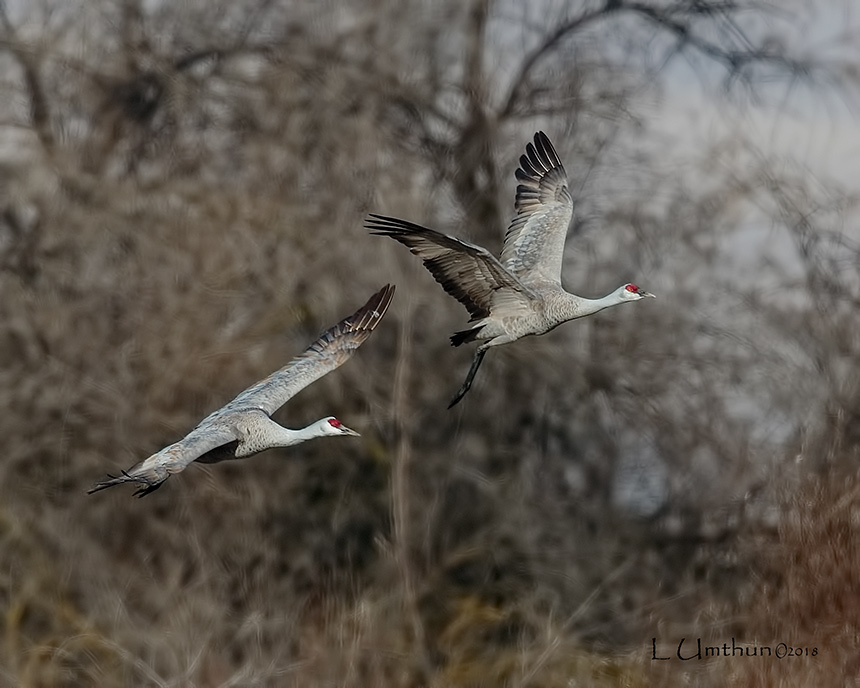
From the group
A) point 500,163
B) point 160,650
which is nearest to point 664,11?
point 500,163

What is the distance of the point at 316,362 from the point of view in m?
11.6

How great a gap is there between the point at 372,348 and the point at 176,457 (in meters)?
7.27

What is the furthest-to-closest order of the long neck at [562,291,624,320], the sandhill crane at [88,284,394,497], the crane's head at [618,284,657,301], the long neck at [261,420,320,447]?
the crane's head at [618,284,657,301]
the long neck at [562,291,624,320]
the long neck at [261,420,320,447]
the sandhill crane at [88,284,394,497]

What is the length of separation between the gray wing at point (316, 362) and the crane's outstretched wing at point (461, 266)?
831 millimetres

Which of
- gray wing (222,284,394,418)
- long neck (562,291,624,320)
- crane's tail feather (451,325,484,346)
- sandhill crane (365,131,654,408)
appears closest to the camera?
sandhill crane (365,131,654,408)

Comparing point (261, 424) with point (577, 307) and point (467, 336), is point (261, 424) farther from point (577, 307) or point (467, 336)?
point (577, 307)

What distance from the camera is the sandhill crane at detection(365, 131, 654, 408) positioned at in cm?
1041

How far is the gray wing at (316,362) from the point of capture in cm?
1122

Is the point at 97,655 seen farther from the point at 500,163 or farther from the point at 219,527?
the point at 500,163

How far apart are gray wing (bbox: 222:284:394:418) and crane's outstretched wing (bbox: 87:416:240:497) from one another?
52 centimetres

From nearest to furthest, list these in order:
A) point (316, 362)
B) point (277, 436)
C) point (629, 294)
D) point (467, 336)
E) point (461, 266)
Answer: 1. point (277, 436)
2. point (461, 266)
3. point (467, 336)
4. point (629, 294)
5. point (316, 362)

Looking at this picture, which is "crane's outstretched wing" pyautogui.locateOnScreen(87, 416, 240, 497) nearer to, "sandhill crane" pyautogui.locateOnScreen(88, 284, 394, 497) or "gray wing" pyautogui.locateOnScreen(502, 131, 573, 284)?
"sandhill crane" pyautogui.locateOnScreen(88, 284, 394, 497)

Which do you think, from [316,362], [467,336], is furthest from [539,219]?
[316,362]

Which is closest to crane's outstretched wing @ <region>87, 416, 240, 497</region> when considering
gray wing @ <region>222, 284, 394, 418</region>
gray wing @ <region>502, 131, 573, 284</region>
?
gray wing @ <region>222, 284, 394, 418</region>
